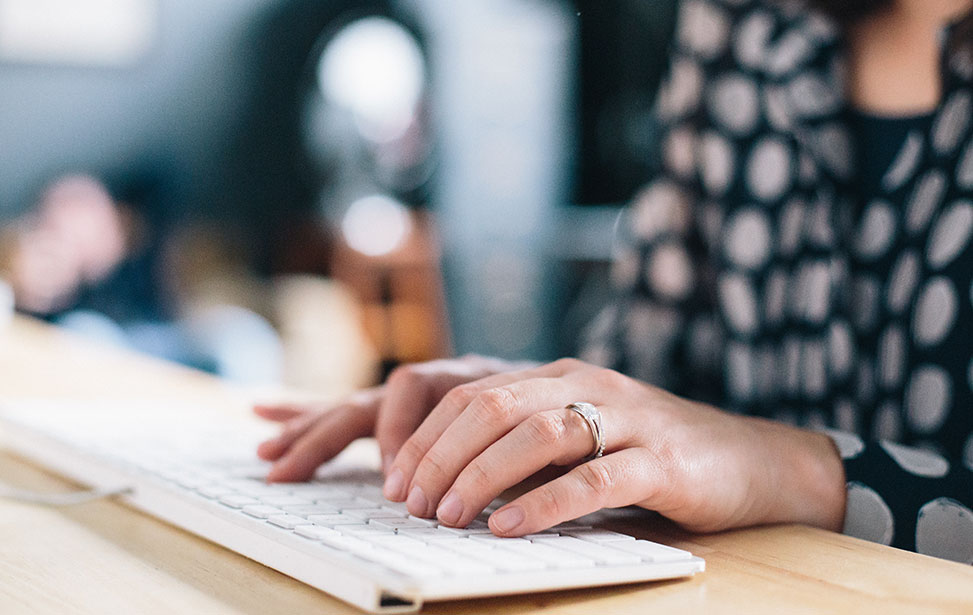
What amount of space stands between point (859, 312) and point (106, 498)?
63 centimetres

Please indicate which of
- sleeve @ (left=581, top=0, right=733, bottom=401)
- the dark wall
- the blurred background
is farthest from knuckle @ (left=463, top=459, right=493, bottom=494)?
the dark wall

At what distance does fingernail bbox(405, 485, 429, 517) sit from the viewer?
1.49 feet

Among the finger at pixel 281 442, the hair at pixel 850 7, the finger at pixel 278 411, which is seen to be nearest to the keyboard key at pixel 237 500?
the finger at pixel 281 442

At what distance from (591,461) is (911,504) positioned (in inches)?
8.7

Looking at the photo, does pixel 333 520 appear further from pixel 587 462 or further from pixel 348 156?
pixel 348 156

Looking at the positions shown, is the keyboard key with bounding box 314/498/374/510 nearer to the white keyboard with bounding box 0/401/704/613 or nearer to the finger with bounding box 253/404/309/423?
the white keyboard with bounding box 0/401/704/613

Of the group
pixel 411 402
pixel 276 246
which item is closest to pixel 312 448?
pixel 411 402

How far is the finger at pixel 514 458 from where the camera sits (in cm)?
44

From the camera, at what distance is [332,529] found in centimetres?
41

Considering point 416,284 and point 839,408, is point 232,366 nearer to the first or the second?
point 416,284

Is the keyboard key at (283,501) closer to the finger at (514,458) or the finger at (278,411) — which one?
the finger at (514,458)

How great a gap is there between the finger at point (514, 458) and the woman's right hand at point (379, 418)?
56 millimetres

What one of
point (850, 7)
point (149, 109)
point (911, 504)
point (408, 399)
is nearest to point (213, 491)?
point (408, 399)

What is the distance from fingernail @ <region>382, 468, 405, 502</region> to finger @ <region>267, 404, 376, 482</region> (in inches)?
3.1
